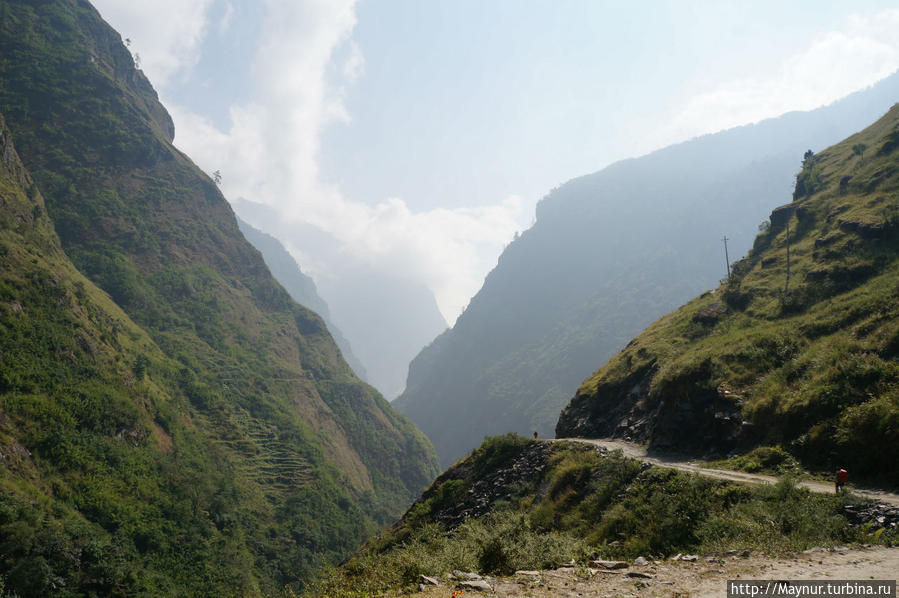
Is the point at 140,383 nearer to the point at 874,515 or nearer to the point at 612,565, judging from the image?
the point at 612,565

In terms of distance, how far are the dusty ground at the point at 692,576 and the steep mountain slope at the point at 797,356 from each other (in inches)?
308

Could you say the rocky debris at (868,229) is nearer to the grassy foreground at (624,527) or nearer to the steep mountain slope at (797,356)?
the steep mountain slope at (797,356)

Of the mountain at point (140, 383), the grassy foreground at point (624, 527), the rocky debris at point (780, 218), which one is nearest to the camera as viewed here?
the grassy foreground at point (624, 527)

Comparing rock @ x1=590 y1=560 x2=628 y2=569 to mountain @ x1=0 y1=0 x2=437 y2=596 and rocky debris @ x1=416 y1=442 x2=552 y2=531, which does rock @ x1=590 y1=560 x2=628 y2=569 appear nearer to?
rocky debris @ x1=416 y1=442 x2=552 y2=531

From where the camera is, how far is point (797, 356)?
1042 inches

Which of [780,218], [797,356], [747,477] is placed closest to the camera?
Result: [747,477]

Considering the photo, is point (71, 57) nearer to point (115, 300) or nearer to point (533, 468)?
point (115, 300)

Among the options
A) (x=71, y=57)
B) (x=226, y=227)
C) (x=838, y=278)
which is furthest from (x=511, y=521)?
(x=71, y=57)

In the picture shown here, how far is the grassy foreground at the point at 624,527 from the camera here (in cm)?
1134

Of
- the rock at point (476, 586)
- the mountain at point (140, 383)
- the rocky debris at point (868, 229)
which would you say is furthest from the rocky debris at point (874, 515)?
the mountain at point (140, 383)

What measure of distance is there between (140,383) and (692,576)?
108m

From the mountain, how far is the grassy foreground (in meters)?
54.9

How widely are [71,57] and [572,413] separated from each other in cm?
22823

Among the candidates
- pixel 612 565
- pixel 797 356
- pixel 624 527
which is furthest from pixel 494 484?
pixel 797 356
